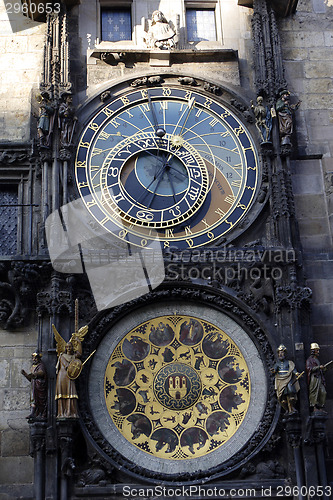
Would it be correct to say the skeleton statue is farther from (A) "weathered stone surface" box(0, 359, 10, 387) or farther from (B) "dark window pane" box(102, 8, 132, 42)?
(A) "weathered stone surface" box(0, 359, 10, 387)

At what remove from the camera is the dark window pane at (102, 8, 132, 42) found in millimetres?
15531

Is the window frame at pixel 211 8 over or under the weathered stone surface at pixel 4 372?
over

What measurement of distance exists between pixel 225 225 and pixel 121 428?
351 centimetres

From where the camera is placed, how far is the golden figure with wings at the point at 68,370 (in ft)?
40.3

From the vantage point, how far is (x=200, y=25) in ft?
51.6

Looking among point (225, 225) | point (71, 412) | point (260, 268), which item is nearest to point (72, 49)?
point (225, 225)

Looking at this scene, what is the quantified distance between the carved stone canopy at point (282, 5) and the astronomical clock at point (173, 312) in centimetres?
188

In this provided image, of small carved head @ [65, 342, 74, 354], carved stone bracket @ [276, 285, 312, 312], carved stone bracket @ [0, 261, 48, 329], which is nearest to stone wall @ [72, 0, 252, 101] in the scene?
carved stone bracket @ [0, 261, 48, 329]

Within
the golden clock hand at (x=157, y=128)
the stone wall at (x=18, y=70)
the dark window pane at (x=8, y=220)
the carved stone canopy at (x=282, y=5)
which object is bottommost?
the dark window pane at (x=8, y=220)

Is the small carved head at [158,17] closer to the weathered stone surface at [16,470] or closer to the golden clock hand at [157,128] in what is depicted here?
the golden clock hand at [157,128]

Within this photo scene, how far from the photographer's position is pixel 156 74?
15.0 metres

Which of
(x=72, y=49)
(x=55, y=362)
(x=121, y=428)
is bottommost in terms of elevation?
(x=121, y=428)

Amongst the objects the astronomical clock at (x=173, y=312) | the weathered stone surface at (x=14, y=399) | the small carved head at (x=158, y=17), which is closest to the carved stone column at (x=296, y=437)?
the astronomical clock at (x=173, y=312)

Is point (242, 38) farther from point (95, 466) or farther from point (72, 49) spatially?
point (95, 466)
